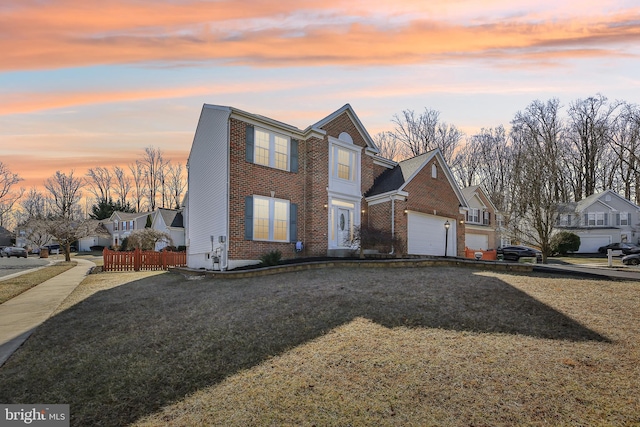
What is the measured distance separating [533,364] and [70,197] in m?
69.5

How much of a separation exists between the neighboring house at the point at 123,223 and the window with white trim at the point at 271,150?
37.7 metres

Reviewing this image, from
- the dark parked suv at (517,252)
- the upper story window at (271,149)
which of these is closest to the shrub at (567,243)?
the dark parked suv at (517,252)

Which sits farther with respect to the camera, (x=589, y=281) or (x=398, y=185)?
(x=398, y=185)

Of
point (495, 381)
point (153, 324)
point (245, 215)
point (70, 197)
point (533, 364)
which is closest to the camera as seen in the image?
point (495, 381)

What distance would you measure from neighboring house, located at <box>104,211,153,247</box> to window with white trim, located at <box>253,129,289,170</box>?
37.7 meters

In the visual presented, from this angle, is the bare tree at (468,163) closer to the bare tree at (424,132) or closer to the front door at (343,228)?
the bare tree at (424,132)

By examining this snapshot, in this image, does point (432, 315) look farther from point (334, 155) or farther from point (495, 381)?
point (334, 155)

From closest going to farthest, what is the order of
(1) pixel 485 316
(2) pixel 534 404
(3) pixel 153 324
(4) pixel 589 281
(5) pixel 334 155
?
1. (2) pixel 534 404
2. (1) pixel 485 316
3. (3) pixel 153 324
4. (4) pixel 589 281
5. (5) pixel 334 155

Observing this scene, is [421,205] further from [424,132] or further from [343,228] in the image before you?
[424,132]

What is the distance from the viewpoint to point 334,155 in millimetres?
17047

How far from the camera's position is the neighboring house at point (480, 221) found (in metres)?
34.3

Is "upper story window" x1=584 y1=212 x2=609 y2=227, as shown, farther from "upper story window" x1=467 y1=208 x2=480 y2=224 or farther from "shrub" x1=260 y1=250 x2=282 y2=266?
"shrub" x1=260 y1=250 x2=282 y2=266

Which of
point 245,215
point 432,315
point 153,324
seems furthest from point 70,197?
point 432,315

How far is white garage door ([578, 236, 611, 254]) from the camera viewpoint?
123 ft
